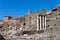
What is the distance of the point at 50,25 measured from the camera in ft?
36.9

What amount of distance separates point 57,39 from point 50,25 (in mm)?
2638

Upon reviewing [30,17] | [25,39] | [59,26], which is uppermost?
[30,17]

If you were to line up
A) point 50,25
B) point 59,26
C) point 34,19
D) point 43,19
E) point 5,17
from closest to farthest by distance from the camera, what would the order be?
point 59,26, point 50,25, point 43,19, point 34,19, point 5,17

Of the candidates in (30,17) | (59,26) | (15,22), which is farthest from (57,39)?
(15,22)

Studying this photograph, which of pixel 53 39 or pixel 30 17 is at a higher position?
pixel 30 17

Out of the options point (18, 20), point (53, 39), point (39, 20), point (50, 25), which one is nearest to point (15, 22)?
point (18, 20)

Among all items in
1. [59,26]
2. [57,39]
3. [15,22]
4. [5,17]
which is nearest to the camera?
[57,39]

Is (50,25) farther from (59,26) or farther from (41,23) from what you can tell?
(41,23)

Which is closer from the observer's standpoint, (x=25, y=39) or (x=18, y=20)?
(x=25, y=39)

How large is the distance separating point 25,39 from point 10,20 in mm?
23436

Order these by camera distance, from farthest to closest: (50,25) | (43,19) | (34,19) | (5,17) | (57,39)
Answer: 1. (5,17)
2. (34,19)
3. (43,19)
4. (50,25)
5. (57,39)

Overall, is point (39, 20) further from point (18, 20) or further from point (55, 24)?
point (55, 24)

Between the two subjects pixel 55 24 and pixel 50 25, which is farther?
pixel 50 25

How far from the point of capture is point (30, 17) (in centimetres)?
2967
